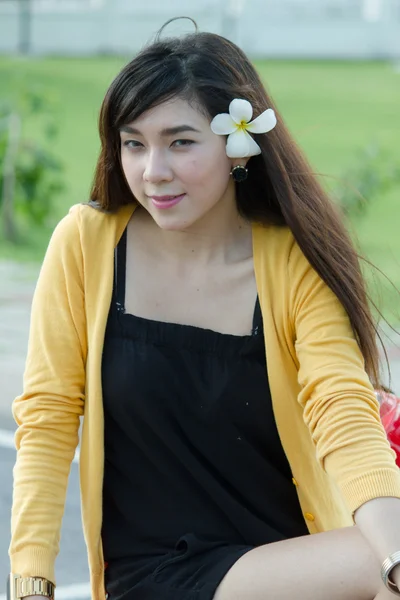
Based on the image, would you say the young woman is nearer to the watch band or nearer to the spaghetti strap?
the spaghetti strap

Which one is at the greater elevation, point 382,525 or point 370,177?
point 370,177

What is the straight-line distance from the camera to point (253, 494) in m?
2.44

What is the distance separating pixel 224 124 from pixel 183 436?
67 centimetres

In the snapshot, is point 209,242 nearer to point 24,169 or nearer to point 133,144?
point 133,144

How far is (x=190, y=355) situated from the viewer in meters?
2.40

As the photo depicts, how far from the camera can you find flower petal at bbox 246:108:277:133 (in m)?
2.38

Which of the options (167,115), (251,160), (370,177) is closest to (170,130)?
(167,115)

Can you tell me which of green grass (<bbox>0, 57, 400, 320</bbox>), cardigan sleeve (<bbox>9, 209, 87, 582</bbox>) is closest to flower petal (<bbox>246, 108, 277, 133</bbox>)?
cardigan sleeve (<bbox>9, 209, 87, 582</bbox>)

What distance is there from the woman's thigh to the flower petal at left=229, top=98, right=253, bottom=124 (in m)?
0.87

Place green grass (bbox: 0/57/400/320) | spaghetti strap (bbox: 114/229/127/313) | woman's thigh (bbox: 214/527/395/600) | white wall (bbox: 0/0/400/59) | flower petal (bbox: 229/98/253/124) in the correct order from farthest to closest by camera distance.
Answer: white wall (bbox: 0/0/400/59), green grass (bbox: 0/57/400/320), spaghetti strap (bbox: 114/229/127/313), flower petal (bbox: 229/98/253/124), woman's thigh (bbox: 214/527/395/600)

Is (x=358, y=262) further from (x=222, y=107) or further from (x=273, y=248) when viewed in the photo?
(x=222, y=107)

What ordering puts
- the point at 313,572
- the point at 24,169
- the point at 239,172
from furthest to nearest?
1. the point at 24,169
2. the point at 239,172
3. the point at 313,572

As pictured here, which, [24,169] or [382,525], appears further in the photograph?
[24,169]

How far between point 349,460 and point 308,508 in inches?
12.2
